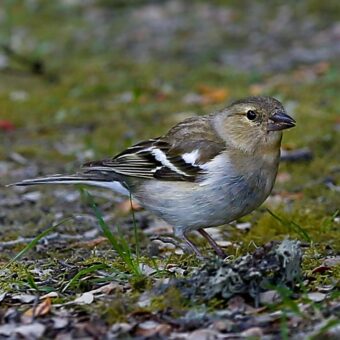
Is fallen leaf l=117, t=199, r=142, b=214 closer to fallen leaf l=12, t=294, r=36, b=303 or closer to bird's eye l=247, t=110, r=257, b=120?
bird's eye l=247, t=110, r=257, b=120

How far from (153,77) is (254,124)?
5661 mm

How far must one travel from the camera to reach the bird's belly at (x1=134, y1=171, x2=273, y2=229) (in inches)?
209

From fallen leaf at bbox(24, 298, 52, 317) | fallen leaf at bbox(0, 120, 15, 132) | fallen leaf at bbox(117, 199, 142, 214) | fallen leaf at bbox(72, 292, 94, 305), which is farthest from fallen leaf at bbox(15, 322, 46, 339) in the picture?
fallen leaf at bbox(0, 120, 15, 132)

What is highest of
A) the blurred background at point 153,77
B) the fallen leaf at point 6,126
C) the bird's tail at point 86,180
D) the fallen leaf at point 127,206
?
the bird's tail at point 86,180

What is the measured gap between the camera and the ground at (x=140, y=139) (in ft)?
14.0

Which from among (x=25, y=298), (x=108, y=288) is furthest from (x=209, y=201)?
(x=25, y=298)

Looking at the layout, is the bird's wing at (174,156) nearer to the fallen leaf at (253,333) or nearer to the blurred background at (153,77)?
the blurred background at (153,77)

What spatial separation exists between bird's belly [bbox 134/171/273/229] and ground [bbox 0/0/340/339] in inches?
9.5

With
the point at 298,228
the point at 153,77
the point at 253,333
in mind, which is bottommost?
the point at 153,77

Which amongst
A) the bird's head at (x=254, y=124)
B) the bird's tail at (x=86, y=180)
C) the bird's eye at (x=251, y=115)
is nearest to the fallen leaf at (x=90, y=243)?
the bird's tail at (x=86, y=180)

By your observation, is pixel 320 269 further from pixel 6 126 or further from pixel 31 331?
pixel 6 126

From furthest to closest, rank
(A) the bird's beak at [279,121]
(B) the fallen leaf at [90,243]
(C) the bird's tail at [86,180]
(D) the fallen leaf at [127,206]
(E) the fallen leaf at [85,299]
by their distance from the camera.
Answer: (D) the fallen leaf at [127,206], (B) the fallen leaf at [90,243], (C) the bird's tail at [86,180], (A) the bird's beak at [279,121], (E) the fallen leaf at [85,299]

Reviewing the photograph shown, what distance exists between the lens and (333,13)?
13.2 meters

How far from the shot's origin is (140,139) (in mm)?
8836
